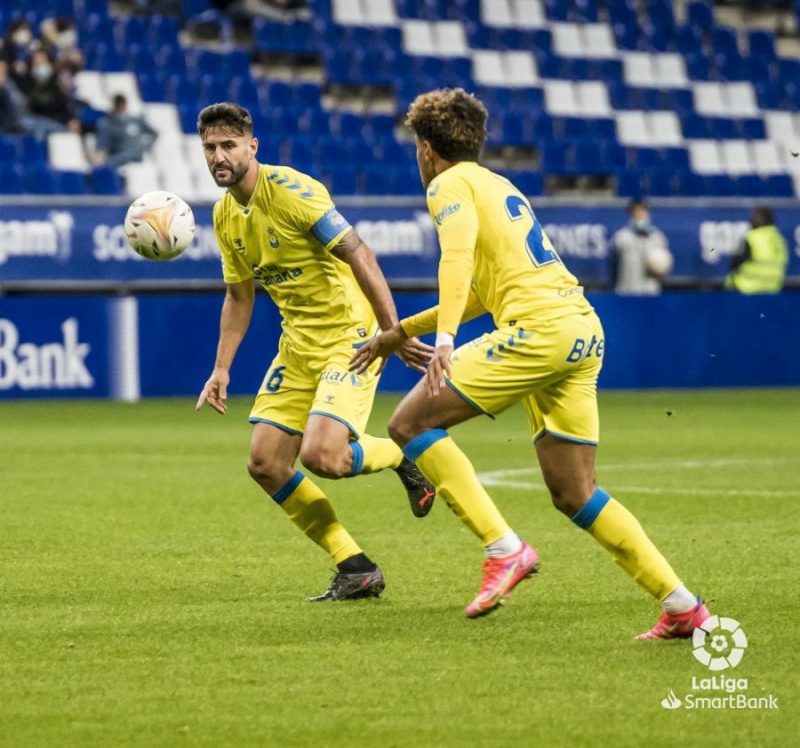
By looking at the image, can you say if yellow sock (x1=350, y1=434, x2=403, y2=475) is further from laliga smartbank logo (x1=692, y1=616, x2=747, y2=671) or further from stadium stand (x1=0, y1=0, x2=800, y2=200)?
stadium stand (x1=0, y1=0, x2=800, y2=200)

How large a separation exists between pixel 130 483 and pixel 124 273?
26.8 feet

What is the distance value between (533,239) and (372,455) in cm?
145

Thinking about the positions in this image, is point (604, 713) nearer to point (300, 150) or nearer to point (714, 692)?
point (714, 692)

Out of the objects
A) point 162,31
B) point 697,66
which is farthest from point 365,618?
point 697,66

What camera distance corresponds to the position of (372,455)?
6844 mm

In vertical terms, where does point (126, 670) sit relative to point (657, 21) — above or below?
below

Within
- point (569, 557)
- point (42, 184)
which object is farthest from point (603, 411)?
point (569, 557)

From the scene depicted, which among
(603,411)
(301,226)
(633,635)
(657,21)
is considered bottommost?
(603,411)

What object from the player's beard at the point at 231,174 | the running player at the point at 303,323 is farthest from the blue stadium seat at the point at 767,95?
the player's beard at the point at 231,174

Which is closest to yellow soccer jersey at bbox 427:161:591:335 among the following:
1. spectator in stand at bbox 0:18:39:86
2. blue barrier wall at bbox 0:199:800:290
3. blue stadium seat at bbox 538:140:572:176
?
blue barrier wall at bbox 0:199:800:290

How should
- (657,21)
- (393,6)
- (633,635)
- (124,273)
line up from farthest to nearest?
→ (657,21)
(393,6)
(124,273)
(633,635)

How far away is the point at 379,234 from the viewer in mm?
19781

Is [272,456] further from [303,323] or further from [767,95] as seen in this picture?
[767,95]

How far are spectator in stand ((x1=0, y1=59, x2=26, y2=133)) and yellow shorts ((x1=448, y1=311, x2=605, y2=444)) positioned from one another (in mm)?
14981
